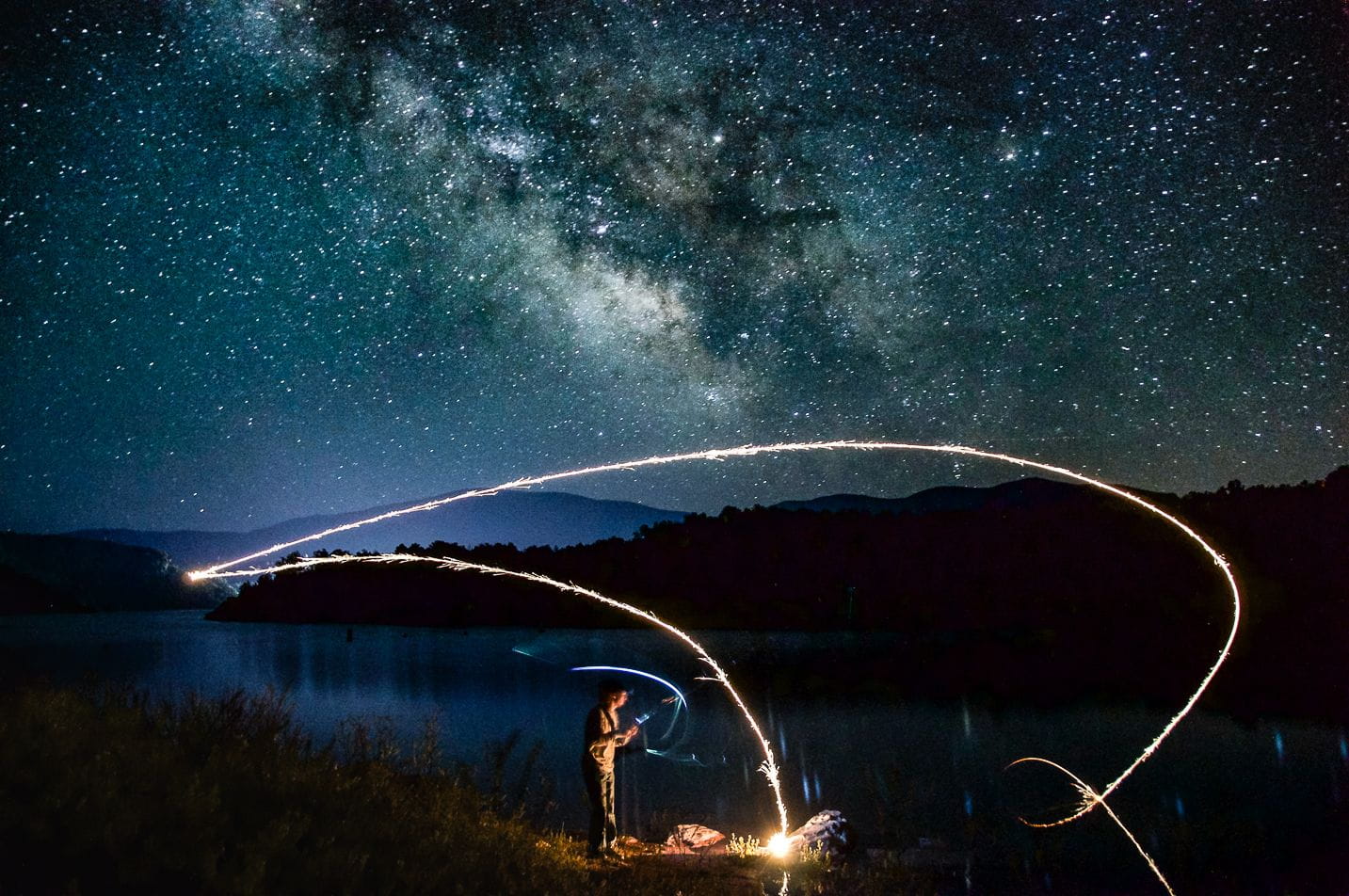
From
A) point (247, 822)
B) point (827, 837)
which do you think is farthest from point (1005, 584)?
point (247, 822)

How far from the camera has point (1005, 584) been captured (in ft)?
253

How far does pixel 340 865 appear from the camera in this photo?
638cm

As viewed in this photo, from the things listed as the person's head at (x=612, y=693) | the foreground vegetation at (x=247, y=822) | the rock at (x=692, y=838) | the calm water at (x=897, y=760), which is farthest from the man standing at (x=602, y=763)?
the rock at (x=692, y=838)

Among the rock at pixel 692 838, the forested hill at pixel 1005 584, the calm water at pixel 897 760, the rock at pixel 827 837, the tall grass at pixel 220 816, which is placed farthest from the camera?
the forested hill at pixel 1005 584

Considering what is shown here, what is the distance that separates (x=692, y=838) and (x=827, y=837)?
1604mm

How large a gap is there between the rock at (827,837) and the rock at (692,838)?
91 centimetres

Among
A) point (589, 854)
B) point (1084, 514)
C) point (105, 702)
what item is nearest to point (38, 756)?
point (105, 702)

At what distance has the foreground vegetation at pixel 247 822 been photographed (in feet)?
19.1

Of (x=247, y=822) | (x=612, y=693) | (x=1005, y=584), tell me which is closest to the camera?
(x=247, y=822)

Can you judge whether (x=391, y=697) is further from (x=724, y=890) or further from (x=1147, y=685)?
(x=724, y=890)

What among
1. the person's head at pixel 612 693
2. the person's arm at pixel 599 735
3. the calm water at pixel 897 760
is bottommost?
the calm water at pixel 897 760

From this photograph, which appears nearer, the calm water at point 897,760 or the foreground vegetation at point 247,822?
the foreground vegetation at point 247,822

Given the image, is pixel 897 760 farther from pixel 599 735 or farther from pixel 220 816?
pixel 220 816

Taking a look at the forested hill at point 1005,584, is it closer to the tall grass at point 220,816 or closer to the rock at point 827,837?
the rock at point 827,837
